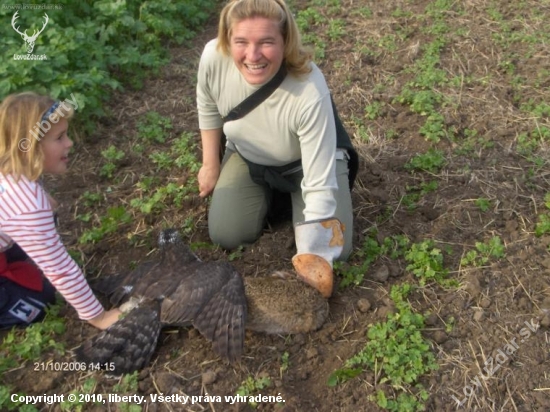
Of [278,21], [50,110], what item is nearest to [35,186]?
[50,110]

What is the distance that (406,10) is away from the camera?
294 inches

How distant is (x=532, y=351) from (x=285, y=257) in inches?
72.2

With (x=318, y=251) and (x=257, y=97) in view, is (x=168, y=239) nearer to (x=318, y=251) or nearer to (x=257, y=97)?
(x=318, y=251)

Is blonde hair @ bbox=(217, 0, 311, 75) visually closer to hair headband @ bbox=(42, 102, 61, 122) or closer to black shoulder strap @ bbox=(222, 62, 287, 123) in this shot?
black shoulder strap @ bbox=(222, 62, 287, 123)

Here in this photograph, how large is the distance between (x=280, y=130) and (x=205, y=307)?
1351mm

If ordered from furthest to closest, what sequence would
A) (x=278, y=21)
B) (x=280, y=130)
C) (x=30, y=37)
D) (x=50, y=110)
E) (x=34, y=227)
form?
(x=30, y=37) → (x=280, y=130) → (x=278, y=21) → (x=50, y=110) → (x=34, y=227)

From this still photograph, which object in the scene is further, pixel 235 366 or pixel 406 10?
pixel 406 10

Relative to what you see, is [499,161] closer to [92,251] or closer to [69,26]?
[92,251]

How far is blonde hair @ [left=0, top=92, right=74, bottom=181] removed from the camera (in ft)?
10.3

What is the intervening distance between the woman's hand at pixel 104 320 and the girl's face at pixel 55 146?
101cm

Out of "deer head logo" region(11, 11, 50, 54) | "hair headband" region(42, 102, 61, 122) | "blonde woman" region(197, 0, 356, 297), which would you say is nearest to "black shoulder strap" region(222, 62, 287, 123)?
"blonde woman" region(197, 0, 356, 297)

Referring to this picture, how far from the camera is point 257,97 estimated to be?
3.79 m

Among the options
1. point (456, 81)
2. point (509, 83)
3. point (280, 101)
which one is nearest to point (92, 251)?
point (280, 101)

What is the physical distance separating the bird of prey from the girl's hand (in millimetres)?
1022
